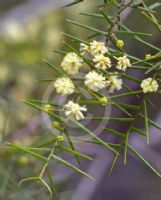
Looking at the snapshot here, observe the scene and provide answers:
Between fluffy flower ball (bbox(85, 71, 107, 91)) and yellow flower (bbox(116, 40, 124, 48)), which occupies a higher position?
yellow flower (bbox(116, 40, 124, 48))

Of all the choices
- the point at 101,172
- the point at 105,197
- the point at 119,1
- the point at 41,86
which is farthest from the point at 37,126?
the point at 119,1

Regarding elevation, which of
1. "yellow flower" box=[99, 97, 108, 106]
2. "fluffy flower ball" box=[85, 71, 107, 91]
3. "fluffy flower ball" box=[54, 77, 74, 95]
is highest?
"fluffy flower ball" box=[85, 71, 107, 91]

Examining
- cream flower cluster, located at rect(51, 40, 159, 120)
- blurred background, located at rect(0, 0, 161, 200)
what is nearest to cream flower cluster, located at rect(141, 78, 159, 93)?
cream flower cluster, located at rect(51, 40, 159, 120)

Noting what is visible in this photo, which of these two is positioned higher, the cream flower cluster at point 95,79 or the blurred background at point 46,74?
the cream flower cluster at point 95,79

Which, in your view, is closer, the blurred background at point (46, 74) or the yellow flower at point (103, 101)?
the yellow flower at point (103, 101)

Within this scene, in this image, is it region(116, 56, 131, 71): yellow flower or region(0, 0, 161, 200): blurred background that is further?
region(0, 0, 161, 200): blurred background

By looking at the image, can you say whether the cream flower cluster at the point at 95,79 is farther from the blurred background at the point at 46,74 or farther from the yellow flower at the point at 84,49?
the blurred background at the point at 46,74

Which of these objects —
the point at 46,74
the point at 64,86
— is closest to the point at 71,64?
the point at 64,86

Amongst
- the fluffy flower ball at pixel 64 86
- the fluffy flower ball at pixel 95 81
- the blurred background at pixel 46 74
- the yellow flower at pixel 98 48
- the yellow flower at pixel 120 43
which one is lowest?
the blurred background at pixel 46 74

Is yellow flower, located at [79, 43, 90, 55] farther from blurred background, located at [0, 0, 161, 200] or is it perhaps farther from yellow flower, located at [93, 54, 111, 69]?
blurred background, located at [0, 0, 161, 200]

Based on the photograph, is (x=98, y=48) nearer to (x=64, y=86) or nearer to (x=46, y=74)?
(x=64, y=86)

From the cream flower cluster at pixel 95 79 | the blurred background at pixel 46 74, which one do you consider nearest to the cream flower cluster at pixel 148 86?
the cream flower cluster at pixel 95 79
